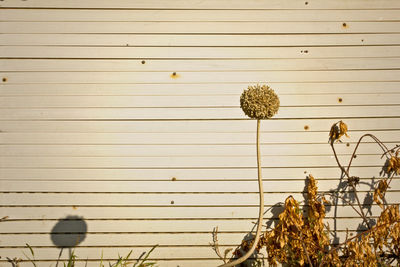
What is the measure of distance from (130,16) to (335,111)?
1992mm

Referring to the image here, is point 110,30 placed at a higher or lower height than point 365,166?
higher

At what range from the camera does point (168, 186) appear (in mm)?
2283

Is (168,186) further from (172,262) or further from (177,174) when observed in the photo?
(172,262)

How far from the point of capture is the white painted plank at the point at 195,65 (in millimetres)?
2260

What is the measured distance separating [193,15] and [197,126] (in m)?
0.98

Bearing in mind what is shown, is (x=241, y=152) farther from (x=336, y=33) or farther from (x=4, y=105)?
(x=4, y=105)

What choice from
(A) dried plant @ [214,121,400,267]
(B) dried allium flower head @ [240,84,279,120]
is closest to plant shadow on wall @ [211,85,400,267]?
(A) dried plant @ [214,121,400,267]

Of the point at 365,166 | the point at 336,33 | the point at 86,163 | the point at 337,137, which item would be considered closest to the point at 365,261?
the point at 365,166

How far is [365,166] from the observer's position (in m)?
2.30

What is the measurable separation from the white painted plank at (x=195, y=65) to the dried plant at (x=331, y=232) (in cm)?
56

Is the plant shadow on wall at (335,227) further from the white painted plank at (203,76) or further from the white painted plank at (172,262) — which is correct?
the white painted plank at (203,76)

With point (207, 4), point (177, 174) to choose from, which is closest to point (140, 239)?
point (177, 174)

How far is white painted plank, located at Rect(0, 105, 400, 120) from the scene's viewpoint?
2254 millimetres

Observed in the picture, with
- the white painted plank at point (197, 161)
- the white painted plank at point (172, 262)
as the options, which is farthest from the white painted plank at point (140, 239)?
the white painted plank at point (197, 161)
